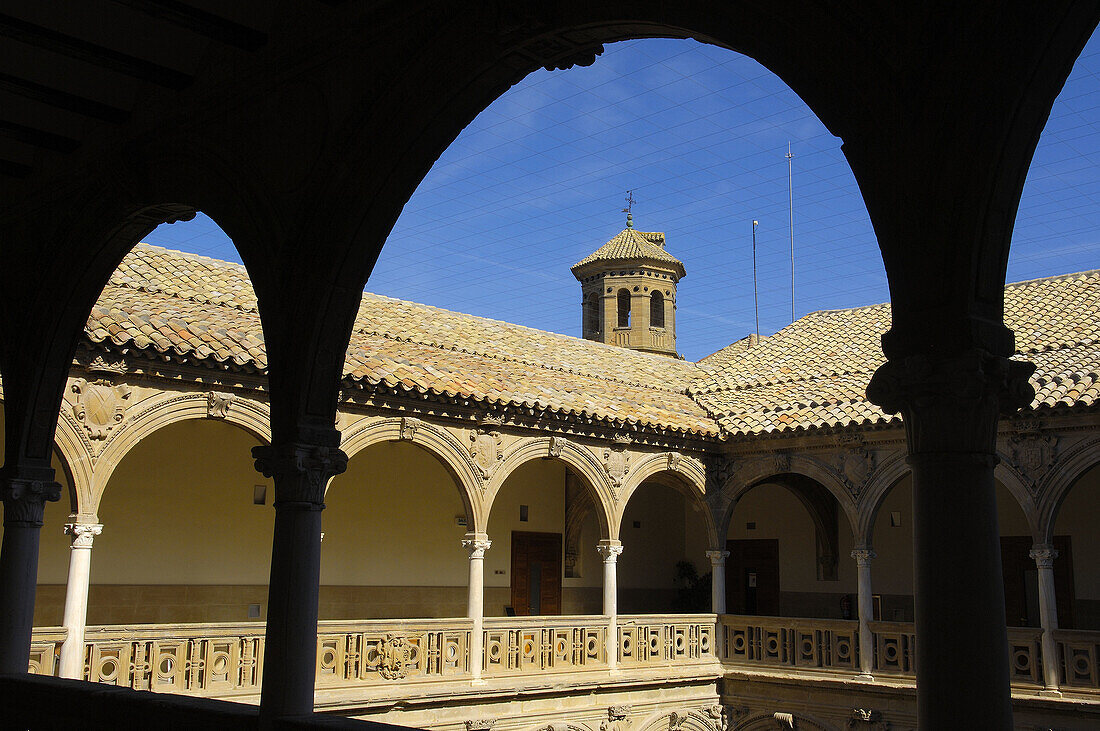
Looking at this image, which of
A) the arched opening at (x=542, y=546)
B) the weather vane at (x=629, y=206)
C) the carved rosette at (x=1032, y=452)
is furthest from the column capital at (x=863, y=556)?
the weather vane at (x=629, y=206)

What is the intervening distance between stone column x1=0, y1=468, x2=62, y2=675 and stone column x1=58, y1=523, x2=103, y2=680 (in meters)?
3.35

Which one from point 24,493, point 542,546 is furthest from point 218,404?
point 542,546

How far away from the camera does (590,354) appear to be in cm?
1992

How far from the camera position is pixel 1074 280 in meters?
17.8

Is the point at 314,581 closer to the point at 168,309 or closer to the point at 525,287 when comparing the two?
the point at 168,309

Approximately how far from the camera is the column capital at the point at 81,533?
34.9ft

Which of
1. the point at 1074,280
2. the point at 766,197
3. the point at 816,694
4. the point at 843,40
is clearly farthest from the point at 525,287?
the point at 843,40

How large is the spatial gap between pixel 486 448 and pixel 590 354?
21.0 feet

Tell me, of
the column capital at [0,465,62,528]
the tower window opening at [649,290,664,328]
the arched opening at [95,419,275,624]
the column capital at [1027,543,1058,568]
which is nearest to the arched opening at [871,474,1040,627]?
the column capital at [1027,543,1058,568]

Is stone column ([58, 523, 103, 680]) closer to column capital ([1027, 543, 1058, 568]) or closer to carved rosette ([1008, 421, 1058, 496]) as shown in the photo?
carved rosette ([1008, 421, 1058, 496])

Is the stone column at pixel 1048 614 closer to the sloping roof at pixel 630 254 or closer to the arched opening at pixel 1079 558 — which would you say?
the arched opening at pixel 1079 558

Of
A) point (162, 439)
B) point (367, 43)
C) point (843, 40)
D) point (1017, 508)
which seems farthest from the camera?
point (1017, 508)

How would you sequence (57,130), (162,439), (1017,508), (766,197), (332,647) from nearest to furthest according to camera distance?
(57,130) → (332,647) → (162,439) → (1017,508) → (766,197)

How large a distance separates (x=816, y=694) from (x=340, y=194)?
12.0 m
